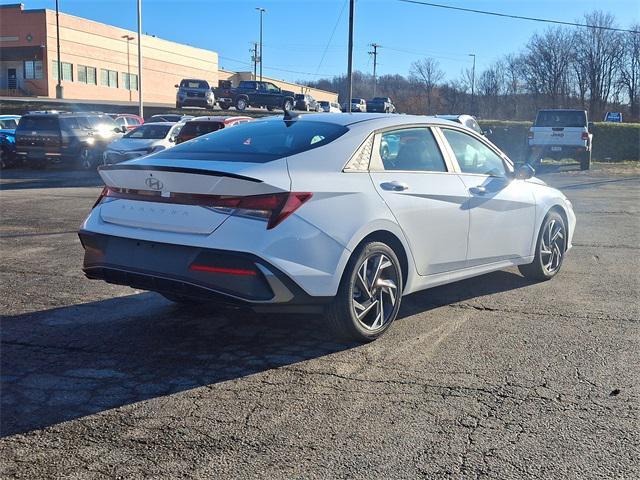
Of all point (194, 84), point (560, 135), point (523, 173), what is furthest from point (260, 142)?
point (194, 84)

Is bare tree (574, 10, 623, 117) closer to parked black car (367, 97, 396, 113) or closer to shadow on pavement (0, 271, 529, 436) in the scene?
parked black car (367, 97, 396, 113)

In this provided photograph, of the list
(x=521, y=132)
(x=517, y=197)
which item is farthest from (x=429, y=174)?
(x=521, y=132)

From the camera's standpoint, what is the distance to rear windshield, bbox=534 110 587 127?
24.6 m

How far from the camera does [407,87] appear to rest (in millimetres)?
82875

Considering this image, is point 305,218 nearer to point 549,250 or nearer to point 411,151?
point 411,151

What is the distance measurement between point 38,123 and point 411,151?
18.2 meters

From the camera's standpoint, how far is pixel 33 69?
59969mm

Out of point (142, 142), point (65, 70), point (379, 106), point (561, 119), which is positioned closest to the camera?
point (142, 142)

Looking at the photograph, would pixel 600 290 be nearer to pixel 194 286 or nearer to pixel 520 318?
pixel 520 318

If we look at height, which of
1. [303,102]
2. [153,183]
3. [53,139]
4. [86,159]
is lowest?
[153,183]

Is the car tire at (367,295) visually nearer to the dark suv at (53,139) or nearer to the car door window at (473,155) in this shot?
the car door window at (473,155)

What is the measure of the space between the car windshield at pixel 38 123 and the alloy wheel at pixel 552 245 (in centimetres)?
1757

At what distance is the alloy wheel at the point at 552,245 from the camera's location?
6.83m

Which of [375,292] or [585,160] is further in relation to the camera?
[585,160]
